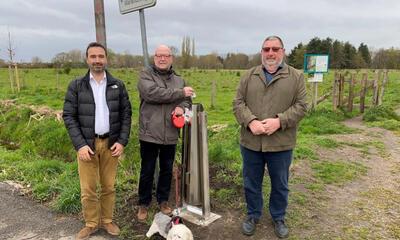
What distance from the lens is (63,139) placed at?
8281 millimetres

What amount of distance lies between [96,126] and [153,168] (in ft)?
3.07

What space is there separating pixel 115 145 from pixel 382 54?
5913 cm

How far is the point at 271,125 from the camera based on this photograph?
352cm

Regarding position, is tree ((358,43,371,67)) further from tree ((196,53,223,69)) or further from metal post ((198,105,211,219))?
metal post ((198,105,211,219))

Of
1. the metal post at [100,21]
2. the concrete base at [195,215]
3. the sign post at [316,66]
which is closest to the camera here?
the concrete base at [195,215]

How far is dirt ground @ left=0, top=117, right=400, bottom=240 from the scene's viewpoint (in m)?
3.99

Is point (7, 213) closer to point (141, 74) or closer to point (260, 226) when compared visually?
point (141, 74)

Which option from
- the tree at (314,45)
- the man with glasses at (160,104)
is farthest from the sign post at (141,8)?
the tree at (314,45)

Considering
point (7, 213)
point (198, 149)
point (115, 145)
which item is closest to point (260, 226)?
point (198, 149)

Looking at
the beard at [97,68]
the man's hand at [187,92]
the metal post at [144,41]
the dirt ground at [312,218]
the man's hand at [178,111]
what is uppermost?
the metal post at [144,41]

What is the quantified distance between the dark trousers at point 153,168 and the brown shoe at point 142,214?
6cm

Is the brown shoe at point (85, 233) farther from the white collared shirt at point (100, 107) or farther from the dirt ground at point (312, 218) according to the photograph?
the white collared shirt at point (100, 107)

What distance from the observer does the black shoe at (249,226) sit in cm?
393

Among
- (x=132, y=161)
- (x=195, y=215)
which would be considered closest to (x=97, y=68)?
(x=195, y=215)
